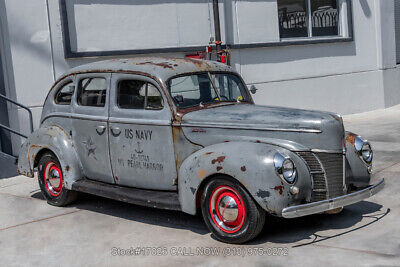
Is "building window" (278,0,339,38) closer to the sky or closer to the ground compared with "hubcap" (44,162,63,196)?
closer to the sky

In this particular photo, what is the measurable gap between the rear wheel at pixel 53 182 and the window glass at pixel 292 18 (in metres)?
7.96

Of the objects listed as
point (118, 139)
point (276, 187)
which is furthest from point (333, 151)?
point (118, 139)

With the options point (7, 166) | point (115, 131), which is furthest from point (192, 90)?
point (7, 166)

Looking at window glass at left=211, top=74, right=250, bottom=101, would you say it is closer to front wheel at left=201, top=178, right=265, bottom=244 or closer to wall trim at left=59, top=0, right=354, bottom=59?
front wheel at left=201, top=178, right=265, bottom=244

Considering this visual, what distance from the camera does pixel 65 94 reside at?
275 inches

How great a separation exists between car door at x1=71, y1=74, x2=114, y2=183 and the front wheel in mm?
1559

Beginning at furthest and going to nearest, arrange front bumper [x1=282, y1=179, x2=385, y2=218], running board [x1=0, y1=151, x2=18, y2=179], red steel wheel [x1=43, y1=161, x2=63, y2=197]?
running board [x1=0, y1=151, x2=18, y2=179], red steel wheel [x1=43, y1=161, x2=63, y2=197], front bumper [x1=282, y1=179, x2=385, y2=218]

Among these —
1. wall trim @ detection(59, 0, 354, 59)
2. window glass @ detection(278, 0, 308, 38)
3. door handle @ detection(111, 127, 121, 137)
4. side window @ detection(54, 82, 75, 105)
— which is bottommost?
door handle @ detection(111, 127, 121, 137)

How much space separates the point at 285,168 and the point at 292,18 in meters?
9.47

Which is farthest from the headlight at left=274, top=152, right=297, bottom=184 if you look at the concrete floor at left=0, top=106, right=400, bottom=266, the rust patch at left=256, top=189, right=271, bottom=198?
the concrete floor at left=0, top=106, right=400, bottom=266

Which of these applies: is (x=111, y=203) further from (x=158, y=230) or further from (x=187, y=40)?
(x=187, y=40)

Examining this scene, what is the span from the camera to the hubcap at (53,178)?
684cm

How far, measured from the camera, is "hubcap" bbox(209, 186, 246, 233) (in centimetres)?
506

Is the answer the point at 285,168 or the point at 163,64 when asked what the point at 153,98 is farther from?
the point at 285,168
